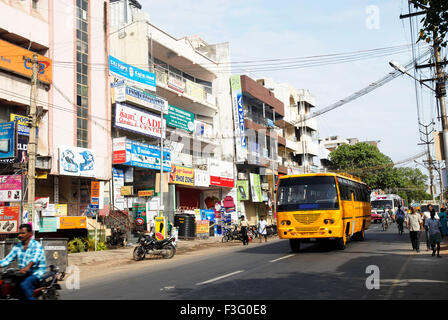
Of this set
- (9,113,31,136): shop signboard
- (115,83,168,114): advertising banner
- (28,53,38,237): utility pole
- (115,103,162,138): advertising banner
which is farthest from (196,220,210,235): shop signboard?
(28,53,38,237): utility pole

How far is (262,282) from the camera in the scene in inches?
401

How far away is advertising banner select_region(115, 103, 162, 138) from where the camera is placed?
28172mm

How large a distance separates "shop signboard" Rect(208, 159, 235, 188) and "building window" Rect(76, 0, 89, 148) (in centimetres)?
1441

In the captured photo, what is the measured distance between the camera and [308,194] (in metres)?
17.2

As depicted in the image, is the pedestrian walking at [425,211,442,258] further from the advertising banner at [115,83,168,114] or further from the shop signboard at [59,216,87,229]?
the advertising banner at [115,83,168,114]

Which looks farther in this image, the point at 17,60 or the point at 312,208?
the point at 17,60

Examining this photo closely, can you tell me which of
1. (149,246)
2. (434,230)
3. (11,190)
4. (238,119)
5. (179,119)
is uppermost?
(238,119)

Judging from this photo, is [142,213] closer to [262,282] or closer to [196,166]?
[196,166]

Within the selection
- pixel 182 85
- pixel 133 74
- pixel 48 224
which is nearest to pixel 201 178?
pixel 182 85

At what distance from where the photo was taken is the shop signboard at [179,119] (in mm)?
34469

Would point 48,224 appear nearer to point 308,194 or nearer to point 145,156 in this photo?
point 145,156

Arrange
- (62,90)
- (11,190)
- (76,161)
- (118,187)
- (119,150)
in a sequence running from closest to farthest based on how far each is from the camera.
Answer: (11,190), (76,161), (62,90), (119,150), (118,187)

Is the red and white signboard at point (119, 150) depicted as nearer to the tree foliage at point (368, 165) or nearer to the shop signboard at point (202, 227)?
the shop signboard at point (202, 227)

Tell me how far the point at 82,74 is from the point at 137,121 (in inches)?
194
